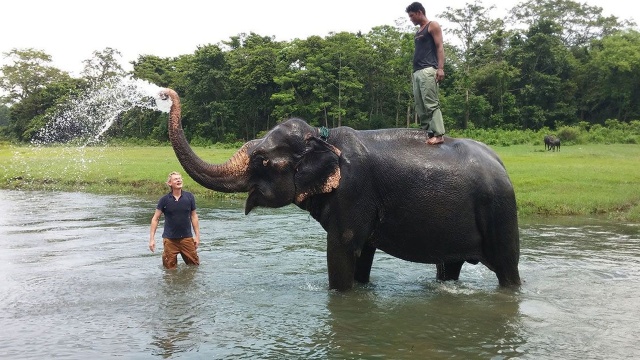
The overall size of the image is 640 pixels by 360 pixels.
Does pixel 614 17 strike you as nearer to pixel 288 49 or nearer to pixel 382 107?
pixel 382 107

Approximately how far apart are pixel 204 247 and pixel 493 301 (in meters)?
5.57

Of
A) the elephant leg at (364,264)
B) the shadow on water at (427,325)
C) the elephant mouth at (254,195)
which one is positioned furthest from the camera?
the elephant leg at (364,264)

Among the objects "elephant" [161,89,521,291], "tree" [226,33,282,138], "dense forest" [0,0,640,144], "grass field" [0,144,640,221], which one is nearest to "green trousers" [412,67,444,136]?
"elephant" [161,89,521,291]

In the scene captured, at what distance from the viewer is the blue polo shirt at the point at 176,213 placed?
8.82m

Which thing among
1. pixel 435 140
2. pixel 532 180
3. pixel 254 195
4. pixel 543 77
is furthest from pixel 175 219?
pixel 543 77

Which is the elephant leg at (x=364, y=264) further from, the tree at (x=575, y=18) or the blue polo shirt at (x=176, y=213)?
the tree at (x=575, y=18)

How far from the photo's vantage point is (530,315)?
21.6 feet

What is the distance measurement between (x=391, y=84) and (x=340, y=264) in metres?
46.6

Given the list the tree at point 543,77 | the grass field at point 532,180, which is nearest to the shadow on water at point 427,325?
the grass field at point 532,180

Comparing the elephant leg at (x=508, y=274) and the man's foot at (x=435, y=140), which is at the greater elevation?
the man's foot at (x=435, y=140)

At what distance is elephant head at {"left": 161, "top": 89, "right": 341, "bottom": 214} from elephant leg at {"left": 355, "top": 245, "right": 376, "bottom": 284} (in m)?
1.33

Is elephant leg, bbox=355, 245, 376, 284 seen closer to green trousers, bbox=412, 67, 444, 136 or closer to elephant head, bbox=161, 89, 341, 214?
elephant head, bbox=161, 89, 341, 214

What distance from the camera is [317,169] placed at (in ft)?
21.5

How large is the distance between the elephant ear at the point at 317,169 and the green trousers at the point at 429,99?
1.09 m
